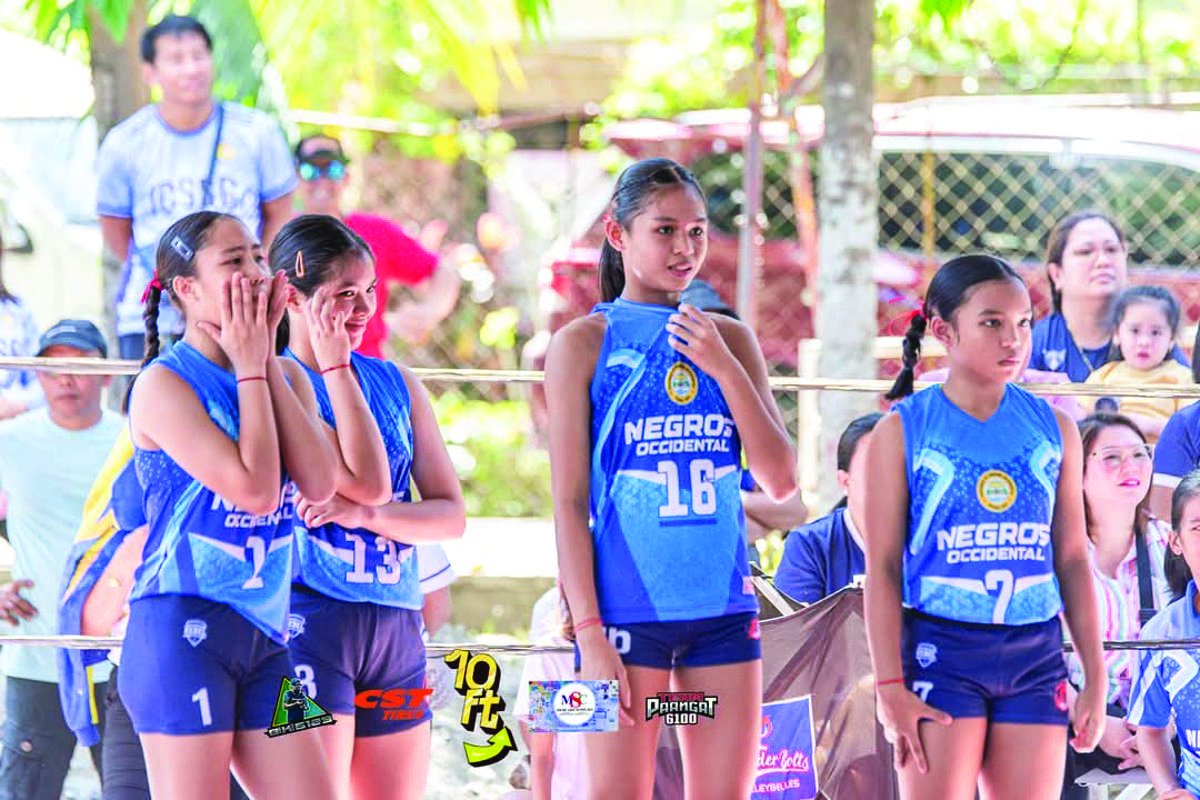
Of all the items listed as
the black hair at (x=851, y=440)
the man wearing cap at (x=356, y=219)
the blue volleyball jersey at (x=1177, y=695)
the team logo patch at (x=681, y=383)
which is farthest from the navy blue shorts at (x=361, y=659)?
the man wearing cap at (x=356, y=219)

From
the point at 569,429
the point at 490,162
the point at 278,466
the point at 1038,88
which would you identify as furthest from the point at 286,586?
the point at 490,162

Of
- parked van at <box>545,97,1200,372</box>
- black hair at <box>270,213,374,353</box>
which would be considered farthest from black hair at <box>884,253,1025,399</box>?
parked van at <box>545,97,1200,372</box>

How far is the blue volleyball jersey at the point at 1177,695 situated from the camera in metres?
4.08

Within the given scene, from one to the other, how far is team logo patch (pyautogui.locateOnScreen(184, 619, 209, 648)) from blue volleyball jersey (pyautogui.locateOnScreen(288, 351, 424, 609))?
39cm

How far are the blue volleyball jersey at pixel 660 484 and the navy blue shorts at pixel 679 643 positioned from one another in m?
0.02

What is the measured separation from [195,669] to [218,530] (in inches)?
10.7

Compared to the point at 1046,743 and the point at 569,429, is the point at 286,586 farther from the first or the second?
the point at 1046,743

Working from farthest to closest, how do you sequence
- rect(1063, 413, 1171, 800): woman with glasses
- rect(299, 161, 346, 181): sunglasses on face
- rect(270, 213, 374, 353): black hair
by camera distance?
1. rect(299, 161, 346, 181): sunglasses on face
2. rect(1063, 413, 1171, 800): woman with glasses
3. rect(270, 213, 374, 353): black hair

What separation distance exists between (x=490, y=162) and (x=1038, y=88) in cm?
388

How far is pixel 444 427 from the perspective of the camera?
10.5m

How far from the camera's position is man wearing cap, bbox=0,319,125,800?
4.90 meters

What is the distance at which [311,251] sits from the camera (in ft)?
12.0

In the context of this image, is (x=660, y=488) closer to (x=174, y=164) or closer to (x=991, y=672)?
(x=991, y=672)

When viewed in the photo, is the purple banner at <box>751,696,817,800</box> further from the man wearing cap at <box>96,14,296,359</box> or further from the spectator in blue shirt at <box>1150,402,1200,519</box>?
the man wearing cap at <box>96,14,296,359</box>
